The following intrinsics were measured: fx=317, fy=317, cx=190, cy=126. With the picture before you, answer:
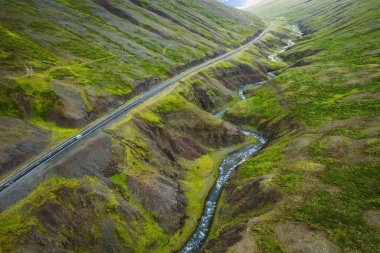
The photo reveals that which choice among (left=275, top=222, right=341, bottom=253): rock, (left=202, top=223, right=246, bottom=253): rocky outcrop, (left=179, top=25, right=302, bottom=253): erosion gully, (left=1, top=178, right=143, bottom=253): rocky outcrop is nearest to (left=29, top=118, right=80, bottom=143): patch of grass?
(left=1, top=178, right=143, bottom=253): rocky outcrop

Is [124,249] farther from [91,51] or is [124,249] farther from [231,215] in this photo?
[91,51]

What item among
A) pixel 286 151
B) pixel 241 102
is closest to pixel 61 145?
pixel 286 151

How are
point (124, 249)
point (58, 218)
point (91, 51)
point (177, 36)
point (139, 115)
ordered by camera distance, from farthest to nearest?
point (177, 36), point (91, 51), point (139, 115), point (124, 249), point (58, 218)

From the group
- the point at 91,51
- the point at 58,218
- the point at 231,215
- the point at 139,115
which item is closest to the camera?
the point at 58,218

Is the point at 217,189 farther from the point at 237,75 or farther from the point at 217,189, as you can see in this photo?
the point at 237,75

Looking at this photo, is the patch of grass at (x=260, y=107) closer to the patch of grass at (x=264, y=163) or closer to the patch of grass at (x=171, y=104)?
the patch of grass at (x=171, y=104)

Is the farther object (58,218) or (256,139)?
(256,139)

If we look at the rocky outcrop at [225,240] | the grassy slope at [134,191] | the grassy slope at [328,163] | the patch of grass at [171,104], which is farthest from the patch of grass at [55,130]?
the rocky outcrop at [225,240]
